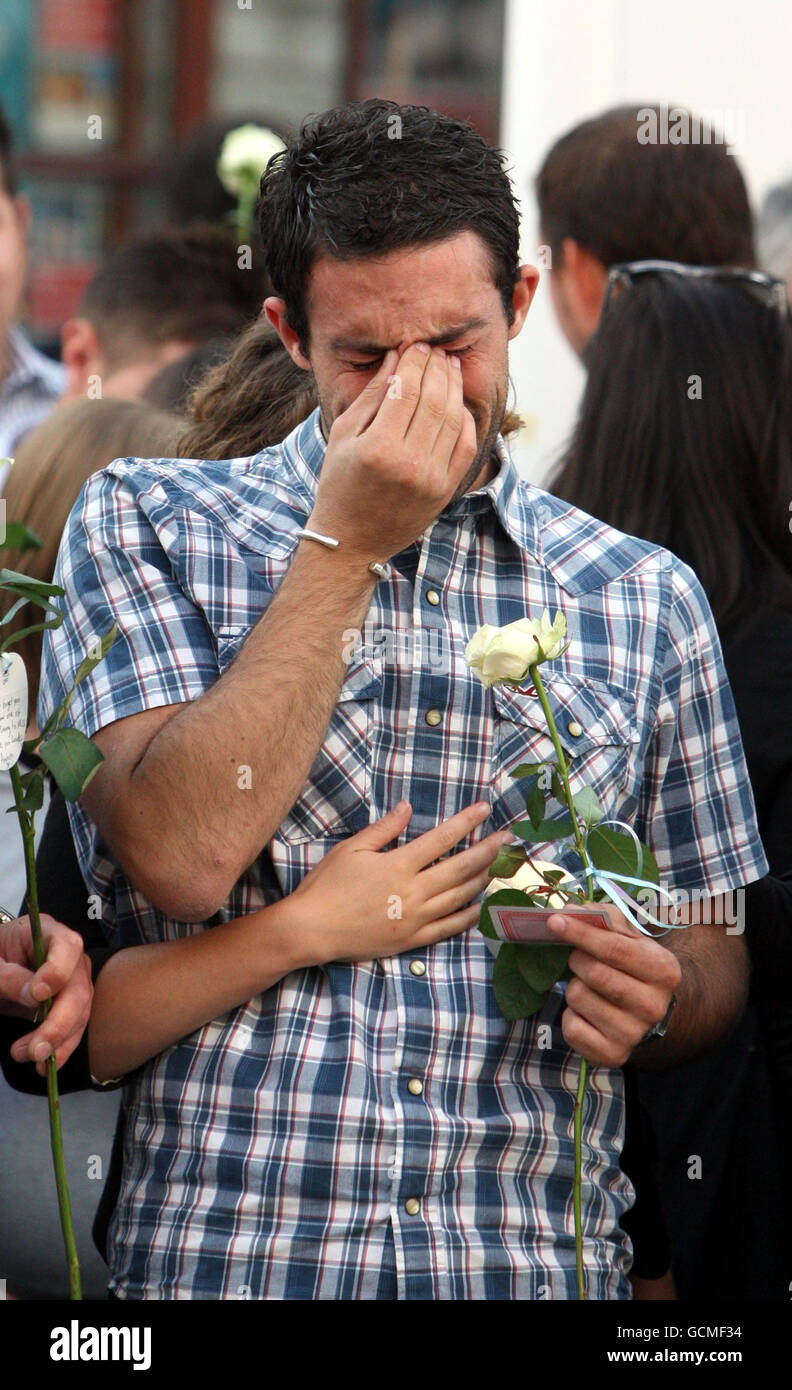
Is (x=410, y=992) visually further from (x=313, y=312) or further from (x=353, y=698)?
(x=313, y=312)

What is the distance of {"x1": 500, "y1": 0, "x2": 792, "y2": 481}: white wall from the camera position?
4.34 m

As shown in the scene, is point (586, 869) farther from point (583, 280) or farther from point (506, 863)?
point (583, 280)

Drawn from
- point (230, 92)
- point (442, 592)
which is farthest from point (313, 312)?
point (230, 92)

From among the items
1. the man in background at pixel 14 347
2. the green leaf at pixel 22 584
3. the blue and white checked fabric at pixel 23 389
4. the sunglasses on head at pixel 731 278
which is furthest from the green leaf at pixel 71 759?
the blue and white checked fabric at pixel 23 389

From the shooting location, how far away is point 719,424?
104 inches

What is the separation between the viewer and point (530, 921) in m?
1.72

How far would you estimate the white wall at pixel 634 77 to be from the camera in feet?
14.3

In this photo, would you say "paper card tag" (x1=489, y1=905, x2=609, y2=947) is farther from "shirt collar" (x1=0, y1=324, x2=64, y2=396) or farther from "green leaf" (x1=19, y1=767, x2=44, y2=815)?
"shirt collar" (x1=0, y1=324, x2=64, y2=396)

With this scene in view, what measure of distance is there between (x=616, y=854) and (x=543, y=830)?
84mm

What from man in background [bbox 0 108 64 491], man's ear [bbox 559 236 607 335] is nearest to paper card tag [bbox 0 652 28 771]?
man's ear [bbox 559 236 607 335]

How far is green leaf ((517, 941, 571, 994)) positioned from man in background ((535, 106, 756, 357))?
1.69m

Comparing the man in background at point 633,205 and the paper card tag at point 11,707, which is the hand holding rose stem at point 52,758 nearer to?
the paper card tag at point 11,707

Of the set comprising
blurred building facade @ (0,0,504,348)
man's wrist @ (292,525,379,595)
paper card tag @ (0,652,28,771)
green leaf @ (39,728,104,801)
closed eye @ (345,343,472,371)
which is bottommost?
green leaf @ (39,728,104,801)

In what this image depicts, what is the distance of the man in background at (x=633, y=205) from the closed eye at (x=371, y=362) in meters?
1.38
